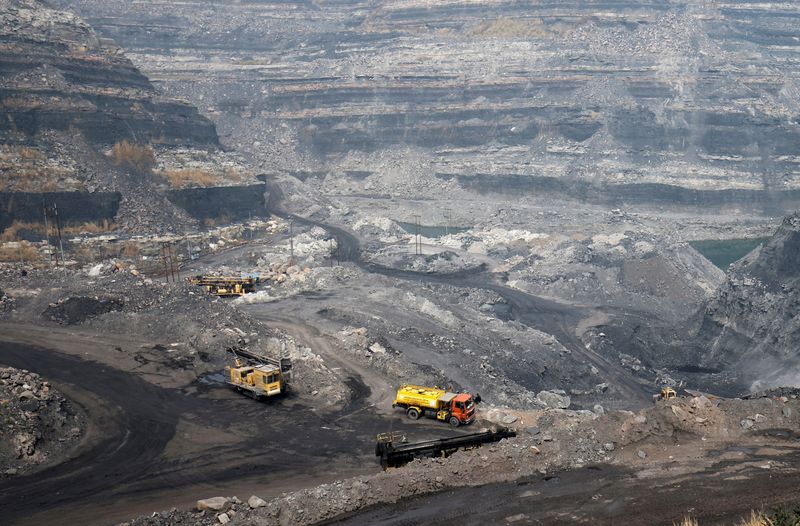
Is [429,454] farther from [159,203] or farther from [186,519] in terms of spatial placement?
[159,203]

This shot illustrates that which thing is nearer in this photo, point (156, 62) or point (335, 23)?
point (156, 62)

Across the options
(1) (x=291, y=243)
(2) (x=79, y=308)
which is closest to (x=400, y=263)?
(1) (x=291, y=243)

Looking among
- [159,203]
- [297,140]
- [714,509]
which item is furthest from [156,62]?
[714,509]

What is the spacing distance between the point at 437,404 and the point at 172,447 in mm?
8468

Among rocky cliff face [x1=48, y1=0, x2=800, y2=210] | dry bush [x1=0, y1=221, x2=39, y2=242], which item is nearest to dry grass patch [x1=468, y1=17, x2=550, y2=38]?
rocky cliff face [x1=48, y1=0, x2=800, y2=210]

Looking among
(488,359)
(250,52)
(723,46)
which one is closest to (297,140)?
(250,52)

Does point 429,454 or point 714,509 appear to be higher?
point 714,509

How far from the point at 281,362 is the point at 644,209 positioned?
193ft

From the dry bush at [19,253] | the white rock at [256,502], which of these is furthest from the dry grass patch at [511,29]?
the white rock at [256,502]

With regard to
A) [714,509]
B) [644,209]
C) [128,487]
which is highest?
[714,509]

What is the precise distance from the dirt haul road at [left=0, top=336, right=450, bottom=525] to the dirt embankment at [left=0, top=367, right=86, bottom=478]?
1.80 feet

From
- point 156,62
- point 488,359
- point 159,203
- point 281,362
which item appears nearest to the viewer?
point 281,362

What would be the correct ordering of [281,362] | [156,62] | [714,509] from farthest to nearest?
[156,62] → [281,362] → [714,509]

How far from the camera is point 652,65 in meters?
92.5
